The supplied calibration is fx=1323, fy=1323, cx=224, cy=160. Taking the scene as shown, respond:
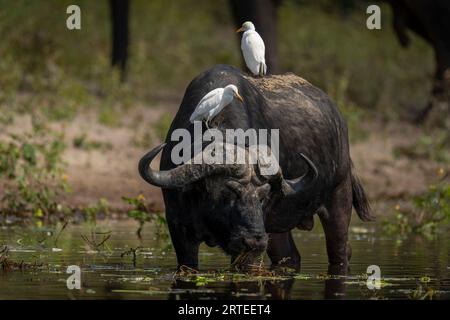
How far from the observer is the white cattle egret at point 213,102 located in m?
8.70

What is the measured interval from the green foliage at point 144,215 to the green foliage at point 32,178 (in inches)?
46.0

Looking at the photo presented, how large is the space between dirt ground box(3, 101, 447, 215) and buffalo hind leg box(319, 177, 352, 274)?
4085 mm

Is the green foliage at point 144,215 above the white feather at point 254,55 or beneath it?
beneath

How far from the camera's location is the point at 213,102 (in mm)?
8688

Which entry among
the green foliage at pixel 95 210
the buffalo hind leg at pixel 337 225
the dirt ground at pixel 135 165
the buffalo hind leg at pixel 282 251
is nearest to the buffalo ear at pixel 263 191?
the buffalo hind leg at pixel 282 251

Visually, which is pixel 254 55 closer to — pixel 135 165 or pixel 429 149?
pixel 135 165

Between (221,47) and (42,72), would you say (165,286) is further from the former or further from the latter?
(221,47)

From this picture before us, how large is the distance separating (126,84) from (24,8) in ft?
5.96

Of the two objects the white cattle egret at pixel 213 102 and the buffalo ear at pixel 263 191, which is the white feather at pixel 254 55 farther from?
the buffalo ear at pixel 263 191

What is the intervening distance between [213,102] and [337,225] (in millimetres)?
2169

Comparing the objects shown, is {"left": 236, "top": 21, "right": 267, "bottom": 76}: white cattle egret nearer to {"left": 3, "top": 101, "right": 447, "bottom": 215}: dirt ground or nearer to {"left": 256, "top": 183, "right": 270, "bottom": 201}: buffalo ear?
{"left": 256, "top": 183, "right": 270, "bottom": 201}: buffalo ear

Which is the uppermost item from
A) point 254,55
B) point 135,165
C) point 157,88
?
point 157,88

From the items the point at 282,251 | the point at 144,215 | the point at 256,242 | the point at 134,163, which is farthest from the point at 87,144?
the point at 256,242

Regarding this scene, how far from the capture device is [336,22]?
1081 inches
